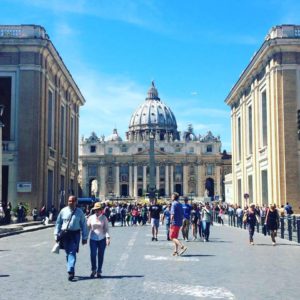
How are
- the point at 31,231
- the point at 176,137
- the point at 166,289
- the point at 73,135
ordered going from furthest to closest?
the point at 176,137, the point at 73,135, the point at 31,231, the point at 166,289

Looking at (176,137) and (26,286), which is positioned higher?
(176,137)

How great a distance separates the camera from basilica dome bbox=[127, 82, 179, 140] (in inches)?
7249

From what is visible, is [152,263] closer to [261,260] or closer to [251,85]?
[261,260]

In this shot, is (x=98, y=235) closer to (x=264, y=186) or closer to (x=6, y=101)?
(x=6, y=101)

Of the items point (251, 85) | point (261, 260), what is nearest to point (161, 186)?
point (251, 85)

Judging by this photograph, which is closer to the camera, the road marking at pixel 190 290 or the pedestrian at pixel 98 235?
the road marking at pixel 190 290

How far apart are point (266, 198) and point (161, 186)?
117174 mm

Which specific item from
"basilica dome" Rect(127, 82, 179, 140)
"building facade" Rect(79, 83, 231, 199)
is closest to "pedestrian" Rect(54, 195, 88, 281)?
"building facade" Rect(79, 83, 231, 199)

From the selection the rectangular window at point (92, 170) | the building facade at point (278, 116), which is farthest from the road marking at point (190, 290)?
the rectangular window at point (92, 170)

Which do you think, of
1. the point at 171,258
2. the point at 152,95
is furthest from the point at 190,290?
the point at 152,95

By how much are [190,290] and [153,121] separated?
578 ft

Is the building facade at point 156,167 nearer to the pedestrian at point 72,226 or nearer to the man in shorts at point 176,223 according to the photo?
the man in shorts at point 176,223

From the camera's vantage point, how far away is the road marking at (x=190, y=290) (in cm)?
932

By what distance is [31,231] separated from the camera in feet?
98.3
